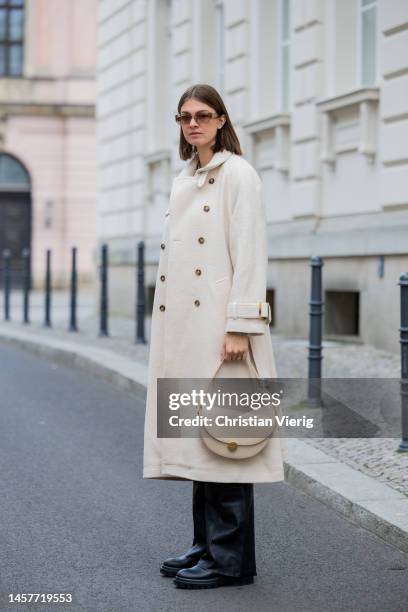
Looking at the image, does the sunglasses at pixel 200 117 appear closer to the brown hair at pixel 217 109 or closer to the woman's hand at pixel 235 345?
the brown hair at pixel 217 109

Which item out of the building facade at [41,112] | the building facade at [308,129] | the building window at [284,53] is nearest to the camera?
the building facade at [308,129]

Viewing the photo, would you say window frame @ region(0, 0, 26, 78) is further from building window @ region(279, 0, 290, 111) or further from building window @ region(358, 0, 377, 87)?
building window @ region(358, 0, 377, 87)

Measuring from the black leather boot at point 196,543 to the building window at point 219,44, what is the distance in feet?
42.0

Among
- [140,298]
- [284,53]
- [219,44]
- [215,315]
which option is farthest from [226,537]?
[219,44]

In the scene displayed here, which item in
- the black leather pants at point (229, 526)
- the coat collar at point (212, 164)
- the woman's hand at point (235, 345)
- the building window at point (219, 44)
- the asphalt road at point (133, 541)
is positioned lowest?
the asphalt road at point (133, 541)

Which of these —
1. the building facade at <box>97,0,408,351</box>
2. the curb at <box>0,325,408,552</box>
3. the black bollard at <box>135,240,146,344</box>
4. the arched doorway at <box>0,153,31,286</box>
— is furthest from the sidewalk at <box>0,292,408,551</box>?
the arched doorway at <box>0,153,31,286</box>

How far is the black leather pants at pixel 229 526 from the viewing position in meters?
4.58

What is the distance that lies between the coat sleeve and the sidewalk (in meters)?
1.32

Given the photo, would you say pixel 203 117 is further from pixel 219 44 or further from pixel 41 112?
pixel 41 112

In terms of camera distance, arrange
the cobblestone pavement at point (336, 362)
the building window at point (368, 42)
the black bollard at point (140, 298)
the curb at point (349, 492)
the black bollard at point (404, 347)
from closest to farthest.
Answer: the curb at point (349, 492)
the cobblestone pavement at point (336, 362)
the black bollard at point (404, 347)
the building window at point (368, 42)
the black bollard at point (140, 298)

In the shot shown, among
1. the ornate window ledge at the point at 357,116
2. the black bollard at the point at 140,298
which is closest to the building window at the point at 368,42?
the ornate window ledge at the point at 357,116

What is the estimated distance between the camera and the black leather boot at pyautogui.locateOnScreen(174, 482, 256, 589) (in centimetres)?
458

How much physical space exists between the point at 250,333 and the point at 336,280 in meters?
8.81

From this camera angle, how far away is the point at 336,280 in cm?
1320
